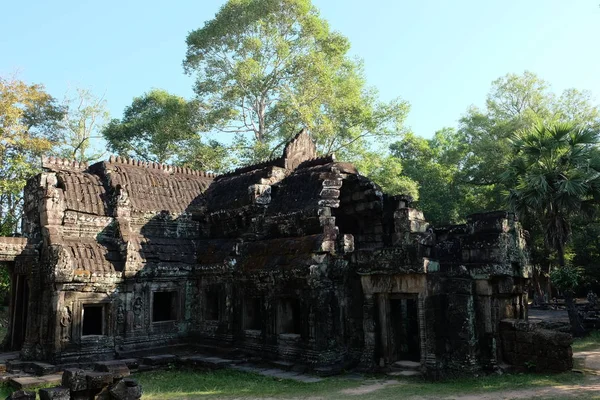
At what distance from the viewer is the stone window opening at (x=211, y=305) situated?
14867mm

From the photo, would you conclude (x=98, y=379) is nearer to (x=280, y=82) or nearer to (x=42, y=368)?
(x=42, y=368)

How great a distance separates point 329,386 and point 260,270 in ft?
12.6

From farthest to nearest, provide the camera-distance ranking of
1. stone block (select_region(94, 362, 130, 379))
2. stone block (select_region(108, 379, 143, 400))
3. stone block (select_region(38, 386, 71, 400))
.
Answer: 1. stone block (select_region(94, 362, 130, 379))
2. stone block (select_region(108, 379, 143, 400))
3. stone block (select_region(38, 386, 71, 400))

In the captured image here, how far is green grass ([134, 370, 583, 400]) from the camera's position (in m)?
9.04

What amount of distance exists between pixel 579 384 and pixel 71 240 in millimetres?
12608

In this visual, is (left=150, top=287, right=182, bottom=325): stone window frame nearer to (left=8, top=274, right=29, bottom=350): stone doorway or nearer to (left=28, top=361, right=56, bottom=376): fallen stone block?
(left=28, top=361, right=56, bottom=376): fallen stone block

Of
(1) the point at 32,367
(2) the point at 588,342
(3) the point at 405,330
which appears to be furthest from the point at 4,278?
(2) the point at 588,342

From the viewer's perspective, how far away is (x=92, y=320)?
14.3 metres

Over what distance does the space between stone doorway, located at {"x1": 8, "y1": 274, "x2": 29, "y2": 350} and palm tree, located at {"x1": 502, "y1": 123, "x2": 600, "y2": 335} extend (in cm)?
1581

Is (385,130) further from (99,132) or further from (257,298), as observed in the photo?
(99,132)

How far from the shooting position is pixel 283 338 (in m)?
12.2

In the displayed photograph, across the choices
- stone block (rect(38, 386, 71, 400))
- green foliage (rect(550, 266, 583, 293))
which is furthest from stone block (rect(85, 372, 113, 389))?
green foliage (rect(550, 266, 583, 293))

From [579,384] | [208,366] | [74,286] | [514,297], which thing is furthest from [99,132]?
[579,384]

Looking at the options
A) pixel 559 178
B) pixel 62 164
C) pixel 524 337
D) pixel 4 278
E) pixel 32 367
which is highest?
pixel 62 164
